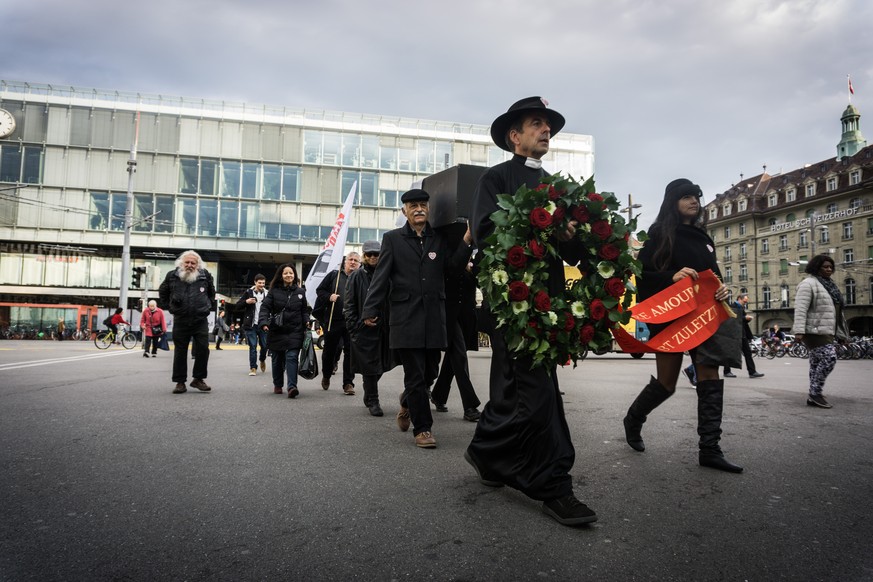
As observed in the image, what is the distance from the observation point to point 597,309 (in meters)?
3.18

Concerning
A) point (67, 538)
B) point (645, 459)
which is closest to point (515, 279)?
point (645, 459)

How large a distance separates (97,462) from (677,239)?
14.4ft

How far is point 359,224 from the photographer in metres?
48.1

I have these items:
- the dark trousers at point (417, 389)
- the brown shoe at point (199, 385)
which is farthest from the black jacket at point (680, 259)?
the brown shoe at point (199, 385)

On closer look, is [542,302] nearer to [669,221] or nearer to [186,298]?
[669,221]

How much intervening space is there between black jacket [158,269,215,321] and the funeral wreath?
21.6 feet

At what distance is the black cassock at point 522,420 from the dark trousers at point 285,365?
5.28m

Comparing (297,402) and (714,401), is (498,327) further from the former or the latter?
(297,402)

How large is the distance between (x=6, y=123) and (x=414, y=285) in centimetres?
5004

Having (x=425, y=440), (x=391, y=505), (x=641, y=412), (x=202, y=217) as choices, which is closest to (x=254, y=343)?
(x=425, y=440)

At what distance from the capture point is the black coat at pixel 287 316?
28.3 feet

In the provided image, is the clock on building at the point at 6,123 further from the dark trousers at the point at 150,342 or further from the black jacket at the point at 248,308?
the black jacket at the point at 248,308

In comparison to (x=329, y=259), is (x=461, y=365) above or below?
below

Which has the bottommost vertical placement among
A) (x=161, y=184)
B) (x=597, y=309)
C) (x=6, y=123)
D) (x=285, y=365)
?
(x=285, y=365)
